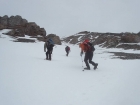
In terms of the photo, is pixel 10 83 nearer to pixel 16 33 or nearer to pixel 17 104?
pixel 17 104

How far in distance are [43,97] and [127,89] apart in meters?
2.87

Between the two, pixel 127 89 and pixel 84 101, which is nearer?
pixel 84 101

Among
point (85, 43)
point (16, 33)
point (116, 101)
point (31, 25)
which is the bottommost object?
point (116, 101)

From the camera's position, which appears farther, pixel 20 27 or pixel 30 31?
pixel 20 27

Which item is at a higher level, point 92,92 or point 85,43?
point 85,43

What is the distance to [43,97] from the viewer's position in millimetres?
4359

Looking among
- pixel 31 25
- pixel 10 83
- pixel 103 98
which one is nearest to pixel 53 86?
pixel 10 83

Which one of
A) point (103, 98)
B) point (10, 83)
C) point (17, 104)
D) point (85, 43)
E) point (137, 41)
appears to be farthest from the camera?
point (137, 41)

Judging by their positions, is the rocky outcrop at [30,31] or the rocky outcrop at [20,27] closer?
the rocky outcrop at [30,31]

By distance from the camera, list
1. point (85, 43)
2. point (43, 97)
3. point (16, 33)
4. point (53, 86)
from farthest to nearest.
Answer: point (16, 33) < point (85, 43) < point (53, 86) < point (43, 97)

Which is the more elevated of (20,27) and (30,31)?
(20,27)

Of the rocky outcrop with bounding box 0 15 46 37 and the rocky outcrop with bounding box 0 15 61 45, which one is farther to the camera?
the rocky outcrop with bounding box 0 15 46 37

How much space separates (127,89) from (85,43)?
183 inches

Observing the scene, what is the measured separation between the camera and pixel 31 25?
61.6 metres
